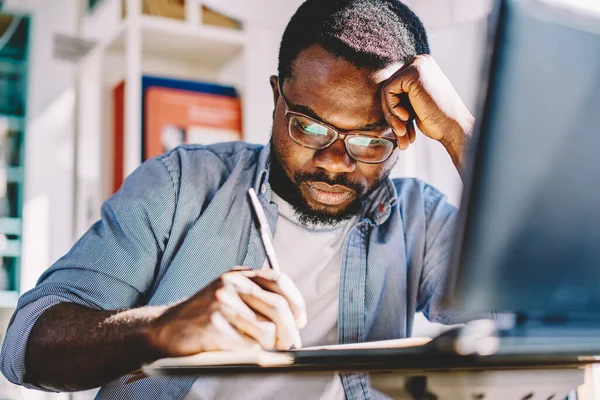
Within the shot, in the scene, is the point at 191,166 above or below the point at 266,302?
above

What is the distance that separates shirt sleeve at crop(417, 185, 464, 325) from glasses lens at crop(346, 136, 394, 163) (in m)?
0.21

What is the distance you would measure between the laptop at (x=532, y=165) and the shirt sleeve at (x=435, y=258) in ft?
2.47

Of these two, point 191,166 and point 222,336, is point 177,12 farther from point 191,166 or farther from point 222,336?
point 222,336

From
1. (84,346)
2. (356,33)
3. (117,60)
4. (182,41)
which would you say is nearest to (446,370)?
(84,346)

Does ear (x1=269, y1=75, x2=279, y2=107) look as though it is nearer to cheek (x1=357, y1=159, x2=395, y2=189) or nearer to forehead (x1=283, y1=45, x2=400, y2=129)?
forehead (x1=283, y1=45, x2=400, y2=129)

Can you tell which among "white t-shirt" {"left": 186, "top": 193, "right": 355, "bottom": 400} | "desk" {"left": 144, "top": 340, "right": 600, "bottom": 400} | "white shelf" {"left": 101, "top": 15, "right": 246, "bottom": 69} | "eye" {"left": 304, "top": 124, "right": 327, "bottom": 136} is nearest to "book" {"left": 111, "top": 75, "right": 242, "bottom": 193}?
"white shelf" {"left": 101, "top": 15, "right": 246, "bottom": 69}

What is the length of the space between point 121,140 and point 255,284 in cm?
170

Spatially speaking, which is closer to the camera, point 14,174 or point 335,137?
point 335,137

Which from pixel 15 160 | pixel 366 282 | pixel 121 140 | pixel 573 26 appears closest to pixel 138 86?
pixel 121 140

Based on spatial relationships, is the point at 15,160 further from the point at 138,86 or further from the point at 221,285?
the point at 221,285

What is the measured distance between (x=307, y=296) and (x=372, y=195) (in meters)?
0.25

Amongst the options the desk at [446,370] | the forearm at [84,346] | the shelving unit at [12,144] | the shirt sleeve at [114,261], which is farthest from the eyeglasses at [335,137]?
the shelving unit at [12,144]

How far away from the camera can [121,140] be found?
227 centimetres

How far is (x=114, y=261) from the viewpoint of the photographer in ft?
3.46
